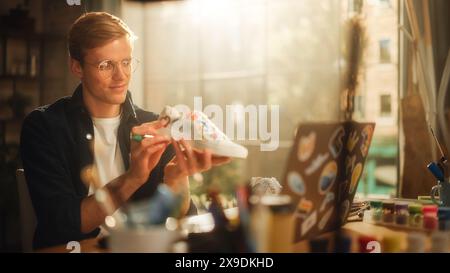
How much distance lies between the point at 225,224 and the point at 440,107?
928mm

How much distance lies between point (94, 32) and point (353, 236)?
65cm

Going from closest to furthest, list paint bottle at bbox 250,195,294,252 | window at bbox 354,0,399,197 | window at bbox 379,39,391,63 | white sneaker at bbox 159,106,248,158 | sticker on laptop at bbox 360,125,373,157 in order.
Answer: paint bottle at bbox 250,195,294,252
white sneaker at bbox 159,106,248,158
sticker on laptop at bbox 360,125,373,157
window at bbox 354,0,399,197
window at bbox 379,39,391,63

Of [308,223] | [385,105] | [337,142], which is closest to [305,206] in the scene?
[308,223]

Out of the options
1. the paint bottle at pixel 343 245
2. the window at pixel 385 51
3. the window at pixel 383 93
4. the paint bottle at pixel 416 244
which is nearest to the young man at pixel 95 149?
the paint bottle at pixel 343 245

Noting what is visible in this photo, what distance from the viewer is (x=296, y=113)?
40.3 inches

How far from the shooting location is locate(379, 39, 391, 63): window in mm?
1722

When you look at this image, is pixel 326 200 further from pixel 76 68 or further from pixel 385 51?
pixel 385 51

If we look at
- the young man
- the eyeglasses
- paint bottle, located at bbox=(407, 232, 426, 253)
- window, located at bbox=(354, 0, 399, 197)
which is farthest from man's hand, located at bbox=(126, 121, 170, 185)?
window, located at bbox=(354, 0, 399, 197)

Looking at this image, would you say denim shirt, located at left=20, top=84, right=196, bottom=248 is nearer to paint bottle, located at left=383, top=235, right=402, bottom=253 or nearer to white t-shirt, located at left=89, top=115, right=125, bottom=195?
white t-shirt, located at left=89, top=115, right=125, bottom=195

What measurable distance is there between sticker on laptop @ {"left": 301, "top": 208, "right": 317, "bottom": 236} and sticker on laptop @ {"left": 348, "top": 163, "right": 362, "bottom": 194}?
140 millimetres

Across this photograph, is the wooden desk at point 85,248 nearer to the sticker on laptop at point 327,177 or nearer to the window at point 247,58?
the window at point 247,58

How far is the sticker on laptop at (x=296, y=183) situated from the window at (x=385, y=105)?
79cm

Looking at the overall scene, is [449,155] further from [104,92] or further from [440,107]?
[104,92]

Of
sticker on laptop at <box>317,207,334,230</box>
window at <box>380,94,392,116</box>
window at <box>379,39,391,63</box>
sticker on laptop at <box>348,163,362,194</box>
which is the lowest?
sticker on laptop at <box>317,207,334,230</box>
